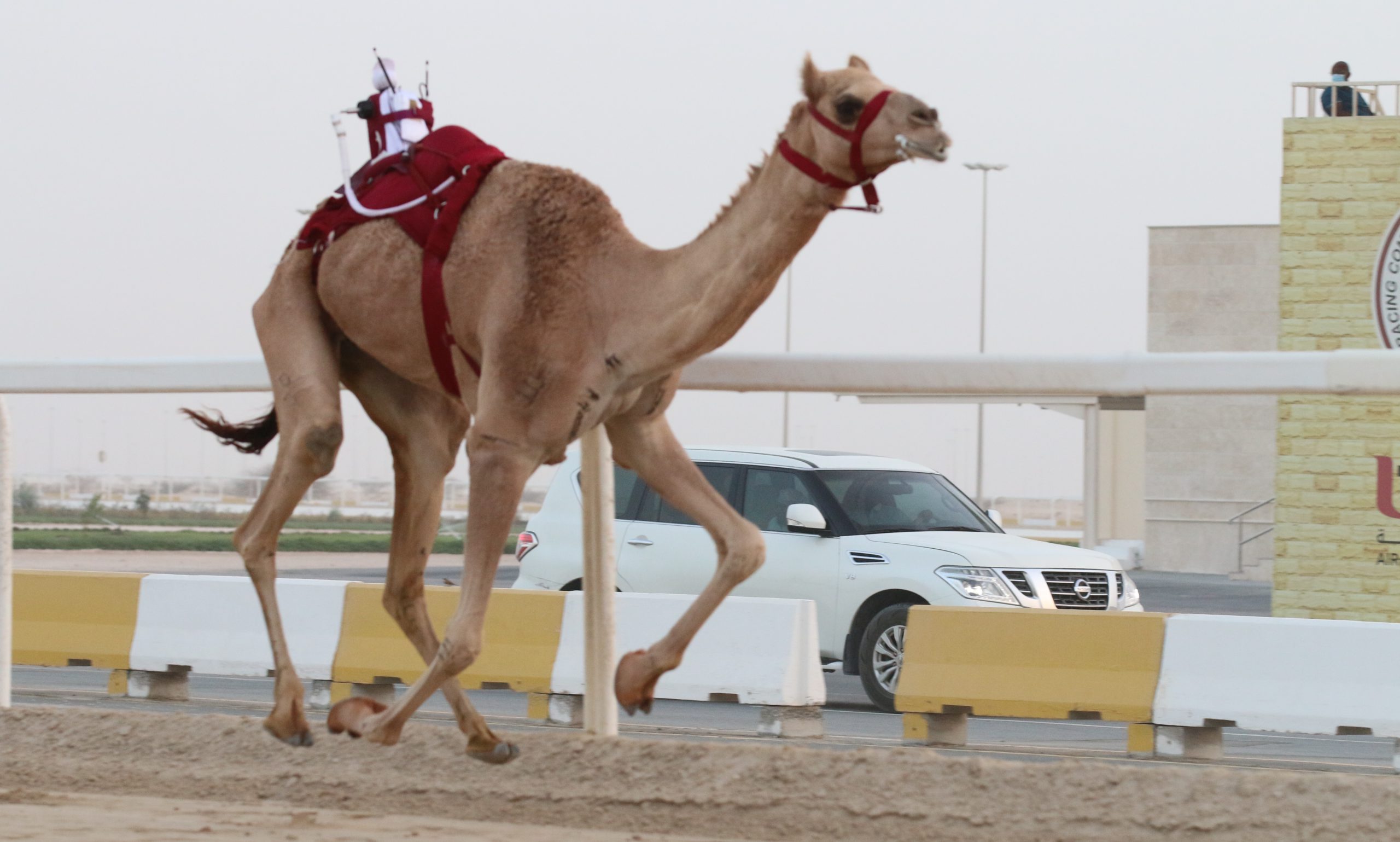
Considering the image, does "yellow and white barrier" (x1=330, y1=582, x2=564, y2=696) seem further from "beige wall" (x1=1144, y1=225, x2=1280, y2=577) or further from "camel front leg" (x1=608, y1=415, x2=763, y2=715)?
"beige wall" (x1=1144, y1=225, x2=1280, y2=577)

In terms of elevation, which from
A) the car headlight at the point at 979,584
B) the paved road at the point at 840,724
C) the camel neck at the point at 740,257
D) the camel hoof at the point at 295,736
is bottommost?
the paved road at the point at 840,724

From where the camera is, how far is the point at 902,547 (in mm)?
13539

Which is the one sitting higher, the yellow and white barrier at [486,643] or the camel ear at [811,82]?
the camel ear at [811,82]

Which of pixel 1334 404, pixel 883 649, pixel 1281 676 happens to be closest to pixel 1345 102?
pixel 1334 404

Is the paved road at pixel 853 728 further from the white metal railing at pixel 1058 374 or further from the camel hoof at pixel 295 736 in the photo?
the white metal railing at pixel 1058 374

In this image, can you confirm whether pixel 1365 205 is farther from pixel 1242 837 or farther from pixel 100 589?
pixel 1242 837

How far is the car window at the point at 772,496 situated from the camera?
14.3 metres

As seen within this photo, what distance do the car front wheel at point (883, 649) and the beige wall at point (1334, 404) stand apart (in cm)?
913

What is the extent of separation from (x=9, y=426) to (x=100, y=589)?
5.17m

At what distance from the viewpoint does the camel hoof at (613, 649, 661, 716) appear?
4898mm

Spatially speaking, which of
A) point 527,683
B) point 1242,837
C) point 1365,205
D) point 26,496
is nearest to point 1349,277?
point 1365,205

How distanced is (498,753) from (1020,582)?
8.53 m

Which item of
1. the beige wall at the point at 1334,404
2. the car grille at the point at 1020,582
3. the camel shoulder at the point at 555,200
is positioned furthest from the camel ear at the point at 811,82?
the beige wall at the point at 1334,404

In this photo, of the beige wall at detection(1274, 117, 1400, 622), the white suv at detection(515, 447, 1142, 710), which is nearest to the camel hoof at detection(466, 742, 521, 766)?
the white suv at detection(515, 447, 1142, 710)
